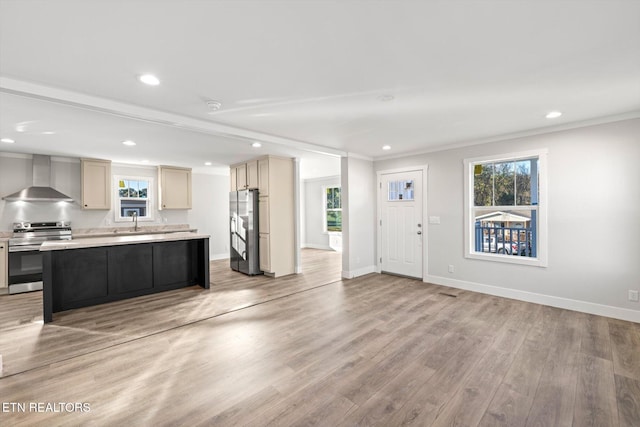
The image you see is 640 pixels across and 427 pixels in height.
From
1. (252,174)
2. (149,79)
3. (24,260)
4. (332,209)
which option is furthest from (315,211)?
(149,79)

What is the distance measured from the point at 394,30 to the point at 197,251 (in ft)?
15.2

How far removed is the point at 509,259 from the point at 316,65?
3966mm

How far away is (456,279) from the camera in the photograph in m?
4.87

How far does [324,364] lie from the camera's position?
8.15 feet

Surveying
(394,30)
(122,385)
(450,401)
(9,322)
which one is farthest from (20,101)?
(450,401)

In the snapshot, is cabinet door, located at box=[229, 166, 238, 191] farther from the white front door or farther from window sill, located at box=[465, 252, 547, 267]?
window sill, located at box=[465, 252, 547, 267]

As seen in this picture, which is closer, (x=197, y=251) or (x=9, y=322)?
(x=9, y=322)

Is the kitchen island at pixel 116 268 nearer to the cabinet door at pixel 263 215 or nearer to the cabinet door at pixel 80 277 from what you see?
the cabinet door at pixel 80 277

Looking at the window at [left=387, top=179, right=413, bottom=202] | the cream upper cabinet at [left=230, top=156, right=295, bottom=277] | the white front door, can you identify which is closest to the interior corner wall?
the white front door

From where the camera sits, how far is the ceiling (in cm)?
165

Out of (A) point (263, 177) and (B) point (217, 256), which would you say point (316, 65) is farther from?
(B) point (217, 256)

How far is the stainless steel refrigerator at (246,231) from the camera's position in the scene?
5.78m

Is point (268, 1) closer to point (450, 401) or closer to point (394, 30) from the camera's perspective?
point (394, 30)

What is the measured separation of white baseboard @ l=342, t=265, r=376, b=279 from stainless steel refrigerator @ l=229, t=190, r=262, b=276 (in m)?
1.77
